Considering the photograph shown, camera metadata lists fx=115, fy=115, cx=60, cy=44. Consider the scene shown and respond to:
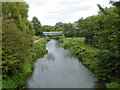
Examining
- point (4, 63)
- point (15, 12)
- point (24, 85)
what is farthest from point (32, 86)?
point (15, 12)

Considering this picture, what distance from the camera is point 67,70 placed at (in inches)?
557

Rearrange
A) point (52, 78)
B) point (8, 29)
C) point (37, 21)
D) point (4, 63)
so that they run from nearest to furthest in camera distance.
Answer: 1. point (4, 63)
2. point (8, 29)
3. point (52, 78)
4. point (37, 21)

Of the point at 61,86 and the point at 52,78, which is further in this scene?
the point at 52,78

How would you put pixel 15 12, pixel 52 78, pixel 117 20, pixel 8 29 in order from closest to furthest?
pixel 117 20, pixel 8 29, pixel 52 78, pixel 15 12

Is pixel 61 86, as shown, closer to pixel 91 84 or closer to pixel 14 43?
pixel 91 84

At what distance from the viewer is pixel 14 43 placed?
30.2ft

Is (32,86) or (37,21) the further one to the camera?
(37,21)

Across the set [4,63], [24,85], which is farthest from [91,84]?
[4,63]

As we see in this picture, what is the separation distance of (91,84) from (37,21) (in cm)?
4004

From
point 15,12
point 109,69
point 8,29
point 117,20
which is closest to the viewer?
point 117,20

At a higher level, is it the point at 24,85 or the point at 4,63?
the point at 4,63

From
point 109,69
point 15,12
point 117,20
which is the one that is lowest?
point 109,69

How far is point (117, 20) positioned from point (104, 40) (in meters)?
2.26

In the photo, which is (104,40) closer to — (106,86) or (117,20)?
(117,20)
